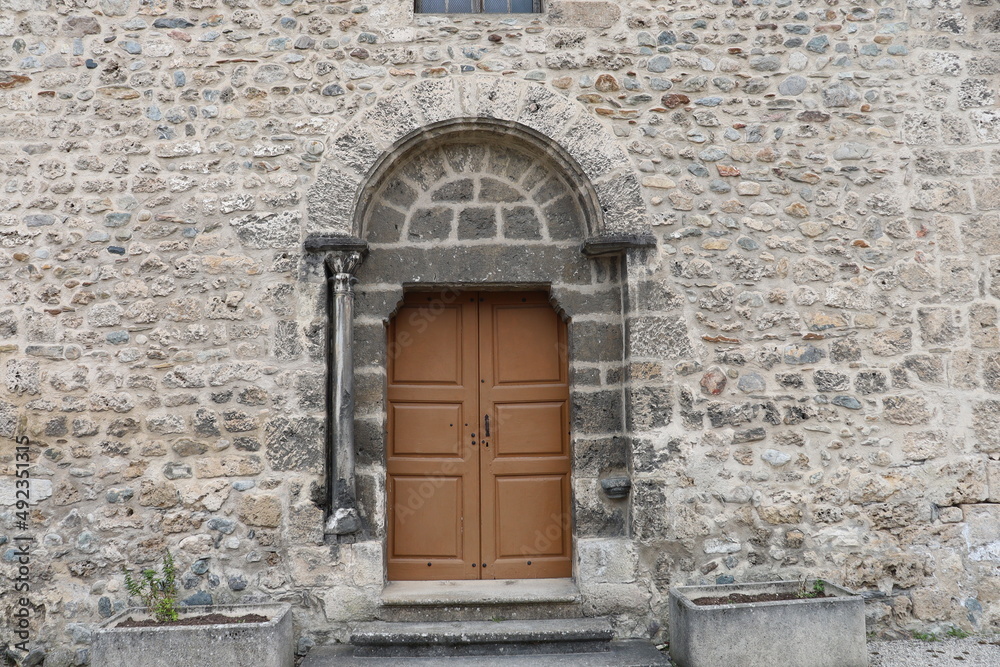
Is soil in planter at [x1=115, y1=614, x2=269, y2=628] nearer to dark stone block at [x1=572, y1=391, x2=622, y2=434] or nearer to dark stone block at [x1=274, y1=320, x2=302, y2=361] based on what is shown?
dark stone block at [x1=274, y1=320, x2=302, y2=361]

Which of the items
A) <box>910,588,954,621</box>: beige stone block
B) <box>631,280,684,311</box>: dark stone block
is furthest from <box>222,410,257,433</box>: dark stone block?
<box>910,588,954,621</box>: beige stone block

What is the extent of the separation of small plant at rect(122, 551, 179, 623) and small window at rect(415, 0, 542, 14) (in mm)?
3604

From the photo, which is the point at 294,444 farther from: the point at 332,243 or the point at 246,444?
the point at 332,243

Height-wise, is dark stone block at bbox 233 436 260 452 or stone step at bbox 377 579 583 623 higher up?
dark stone block at bbox 233 436 260 452

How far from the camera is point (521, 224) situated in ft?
14.7

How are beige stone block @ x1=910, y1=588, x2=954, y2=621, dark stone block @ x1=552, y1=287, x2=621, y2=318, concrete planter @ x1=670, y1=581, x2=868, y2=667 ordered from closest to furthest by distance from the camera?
concrete planter @ x1=670, y1=581, x2=868, y2=667 → beige stone block @ x1=910, y1=588, x2=954, y2=621 → dark stone block @ x1=552, y1=287, x2=621, y2=318

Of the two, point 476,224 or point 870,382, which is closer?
point 870,382

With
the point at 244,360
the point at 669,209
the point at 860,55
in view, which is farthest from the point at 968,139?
the point at 244,360

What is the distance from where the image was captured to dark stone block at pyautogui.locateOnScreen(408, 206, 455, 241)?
444 centimetres

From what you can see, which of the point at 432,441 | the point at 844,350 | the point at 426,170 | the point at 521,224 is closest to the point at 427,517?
the point at 432,441

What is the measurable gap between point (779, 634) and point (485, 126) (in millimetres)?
3228

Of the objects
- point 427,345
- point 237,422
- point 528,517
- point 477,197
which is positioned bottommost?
point 528,517

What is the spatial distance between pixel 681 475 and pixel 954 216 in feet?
7.43

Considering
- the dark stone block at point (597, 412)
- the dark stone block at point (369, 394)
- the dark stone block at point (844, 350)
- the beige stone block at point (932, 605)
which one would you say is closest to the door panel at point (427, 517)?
the dark stone block at point (369, 394)
